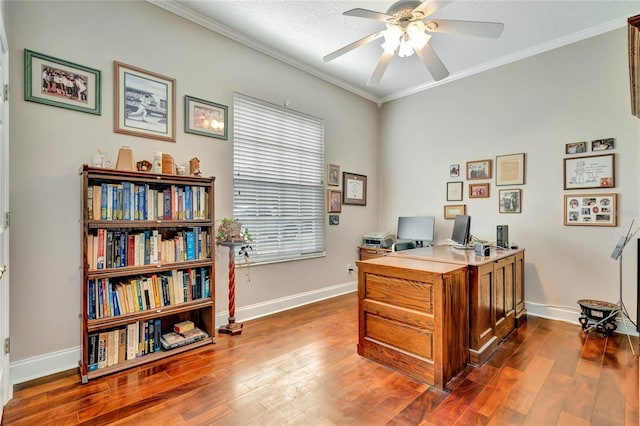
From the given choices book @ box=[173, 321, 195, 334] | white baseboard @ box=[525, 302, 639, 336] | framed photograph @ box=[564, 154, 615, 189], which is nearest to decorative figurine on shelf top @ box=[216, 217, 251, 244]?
book @ box=[173, 321, 195, 334]

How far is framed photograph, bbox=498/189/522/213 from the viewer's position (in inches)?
143

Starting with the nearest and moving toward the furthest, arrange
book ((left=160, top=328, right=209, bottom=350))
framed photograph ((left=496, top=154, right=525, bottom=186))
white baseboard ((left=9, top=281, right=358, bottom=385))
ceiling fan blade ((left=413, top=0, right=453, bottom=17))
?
ceiling fan blade ((left=413, top=0, right=453, bottom=17)) < white baseboard ((left=9, top=281, right=358, bottom=385)) < book ((left=160, top=328, right=209, bottom=350)) < framed photograph ((left=496, top=154, right=525, bottom=186))

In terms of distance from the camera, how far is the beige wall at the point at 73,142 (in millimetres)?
2141

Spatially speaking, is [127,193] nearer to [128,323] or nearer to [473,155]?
[128,323]

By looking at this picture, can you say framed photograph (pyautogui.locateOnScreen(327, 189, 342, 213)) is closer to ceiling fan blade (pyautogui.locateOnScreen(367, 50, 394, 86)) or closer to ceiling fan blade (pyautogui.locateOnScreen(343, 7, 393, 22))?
ceiling fan blade (pyautogui.locateOnScreen(367, 50, 394, 86))

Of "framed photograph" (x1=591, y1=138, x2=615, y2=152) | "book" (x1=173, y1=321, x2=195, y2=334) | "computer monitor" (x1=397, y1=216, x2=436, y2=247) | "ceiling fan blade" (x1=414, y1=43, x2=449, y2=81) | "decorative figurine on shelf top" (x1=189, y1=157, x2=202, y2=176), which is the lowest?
"book" (x1=173, y1=321, x2=195, y2=334)

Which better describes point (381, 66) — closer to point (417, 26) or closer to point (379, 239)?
point (417, 26)

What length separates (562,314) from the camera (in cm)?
333

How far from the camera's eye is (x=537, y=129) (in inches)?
139

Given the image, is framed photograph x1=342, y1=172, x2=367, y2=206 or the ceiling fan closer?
the ceiling fan

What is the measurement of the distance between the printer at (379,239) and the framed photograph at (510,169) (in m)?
1.62

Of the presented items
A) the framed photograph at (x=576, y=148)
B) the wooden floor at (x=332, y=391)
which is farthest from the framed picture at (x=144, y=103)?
the framed photograph at (x=576, y=148)

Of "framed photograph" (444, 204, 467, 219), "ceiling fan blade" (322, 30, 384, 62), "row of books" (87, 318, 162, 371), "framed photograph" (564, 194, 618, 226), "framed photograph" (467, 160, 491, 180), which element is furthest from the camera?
"framed photograph" (444, 204, 467, 219)

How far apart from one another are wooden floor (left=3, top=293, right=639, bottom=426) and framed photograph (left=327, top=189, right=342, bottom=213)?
→ 2030 mm
